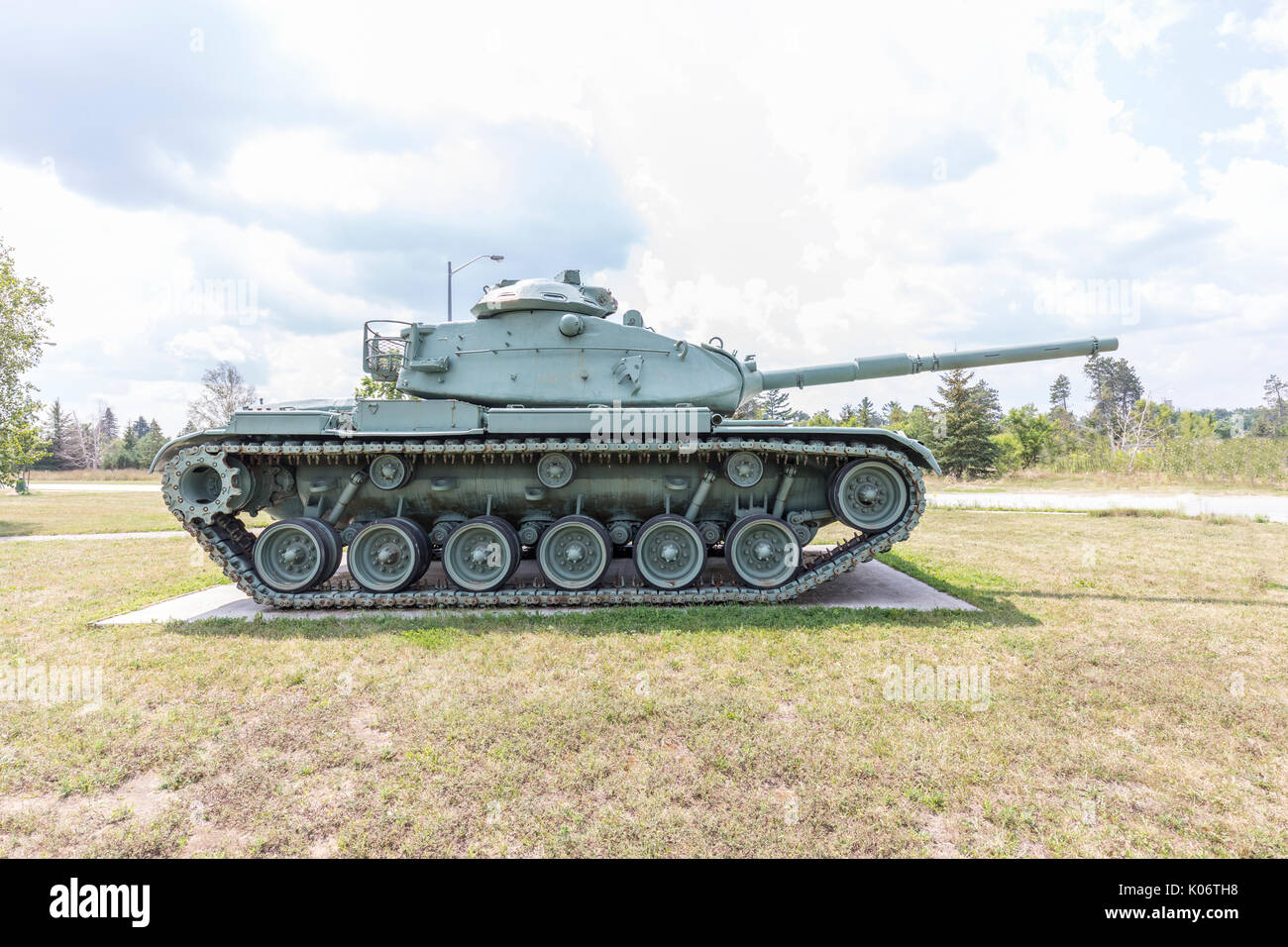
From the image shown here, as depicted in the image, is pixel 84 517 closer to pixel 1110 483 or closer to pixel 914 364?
pixel 914 364

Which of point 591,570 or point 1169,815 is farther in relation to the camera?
point 591,570

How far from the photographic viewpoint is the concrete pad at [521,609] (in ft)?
25.5

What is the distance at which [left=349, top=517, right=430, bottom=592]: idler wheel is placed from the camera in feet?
27.7

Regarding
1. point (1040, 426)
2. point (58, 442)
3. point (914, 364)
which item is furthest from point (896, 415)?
point (58, 442)

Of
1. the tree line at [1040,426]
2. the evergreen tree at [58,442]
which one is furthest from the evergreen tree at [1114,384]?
the evergreen tree at [58,442]

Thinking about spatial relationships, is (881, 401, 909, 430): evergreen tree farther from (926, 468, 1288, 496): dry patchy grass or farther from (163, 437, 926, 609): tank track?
(163, 437, 926, 609): tank track

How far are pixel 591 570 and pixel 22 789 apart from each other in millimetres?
5694

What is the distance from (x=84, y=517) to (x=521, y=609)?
23.3 metres

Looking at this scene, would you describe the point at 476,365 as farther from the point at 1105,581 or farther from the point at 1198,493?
the point at 1198,493

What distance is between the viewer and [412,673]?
5656 millimetres

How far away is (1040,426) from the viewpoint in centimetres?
5309

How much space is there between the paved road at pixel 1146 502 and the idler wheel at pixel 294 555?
21393 mm

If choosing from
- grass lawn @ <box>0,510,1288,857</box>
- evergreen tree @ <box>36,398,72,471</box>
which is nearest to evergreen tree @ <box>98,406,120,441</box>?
evergreen tree @ <box>36,398,72,471</box>

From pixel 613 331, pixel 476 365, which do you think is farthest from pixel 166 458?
pixel 613 331
